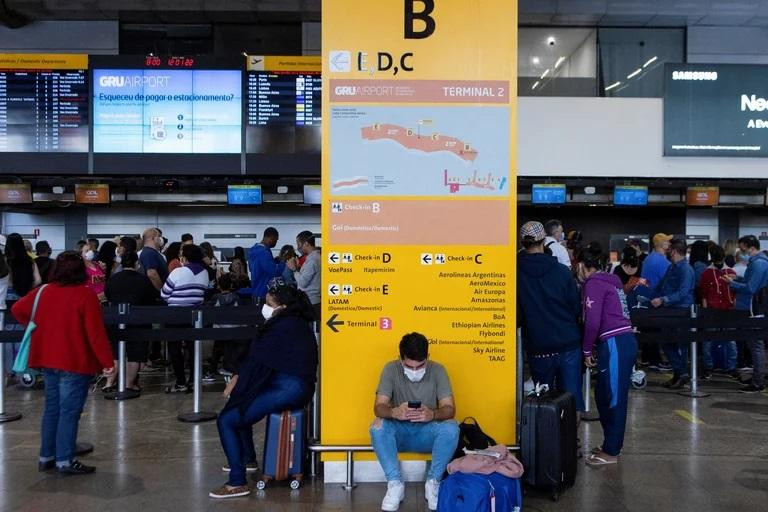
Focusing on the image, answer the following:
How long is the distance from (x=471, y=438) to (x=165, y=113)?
8844 mm

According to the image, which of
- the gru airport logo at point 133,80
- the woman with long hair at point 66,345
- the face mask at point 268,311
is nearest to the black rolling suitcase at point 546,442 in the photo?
the face mask at point 268,311

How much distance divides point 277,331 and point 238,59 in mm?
7986

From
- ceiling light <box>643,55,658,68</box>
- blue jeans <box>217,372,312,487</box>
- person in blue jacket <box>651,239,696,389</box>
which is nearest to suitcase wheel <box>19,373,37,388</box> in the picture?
blue jeans <box>217,372,312,487</box>

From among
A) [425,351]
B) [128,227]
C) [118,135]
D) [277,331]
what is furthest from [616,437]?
[128,227]

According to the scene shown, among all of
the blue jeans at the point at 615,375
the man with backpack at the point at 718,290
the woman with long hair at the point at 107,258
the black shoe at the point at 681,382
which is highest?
the woman with long hair at the point at 107,258

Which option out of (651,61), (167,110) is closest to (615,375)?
(167,110)

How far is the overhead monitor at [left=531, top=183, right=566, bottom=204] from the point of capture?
12533 mm

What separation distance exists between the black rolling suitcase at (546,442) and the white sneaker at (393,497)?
2.75 feet

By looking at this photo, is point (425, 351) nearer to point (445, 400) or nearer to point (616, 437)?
point (445, 400)

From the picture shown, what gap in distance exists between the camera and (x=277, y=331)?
4926 millimetres

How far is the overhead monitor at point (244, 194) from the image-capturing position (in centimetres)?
1222

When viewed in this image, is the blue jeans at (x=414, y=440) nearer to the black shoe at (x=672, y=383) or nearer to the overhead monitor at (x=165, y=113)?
the black shoe at (x=672, y=383)

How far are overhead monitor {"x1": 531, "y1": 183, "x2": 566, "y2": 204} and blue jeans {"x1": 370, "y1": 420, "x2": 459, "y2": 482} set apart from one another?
27.6 feet

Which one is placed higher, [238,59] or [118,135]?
[238,59]
